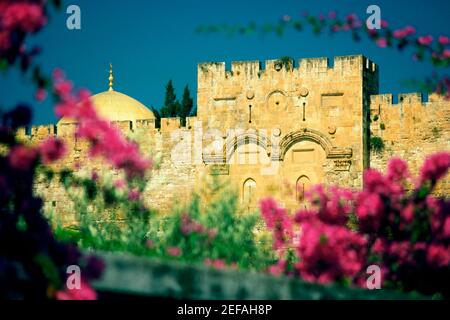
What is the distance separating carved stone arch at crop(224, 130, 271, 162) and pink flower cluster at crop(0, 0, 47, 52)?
65.3ft

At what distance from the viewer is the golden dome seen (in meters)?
33.2

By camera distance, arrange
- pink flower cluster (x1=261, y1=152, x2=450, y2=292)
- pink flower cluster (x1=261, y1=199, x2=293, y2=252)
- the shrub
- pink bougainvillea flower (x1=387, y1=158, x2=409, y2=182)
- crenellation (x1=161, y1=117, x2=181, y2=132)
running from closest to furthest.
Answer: the shrub
pink flower cluster (x1=261, y1=152, x2=450, y2=292)
pink bougainvillea flower (x1=387, y1=158, x2=409, y2=182)
pink flower cluster (x1=261, y1=199, x2=293, y2=252)
crenellation (x1=161, y1=117, x2=181, y2=132)

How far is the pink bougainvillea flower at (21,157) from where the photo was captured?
Result: 585 centimetres

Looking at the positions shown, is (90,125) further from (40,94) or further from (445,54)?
(445,54)

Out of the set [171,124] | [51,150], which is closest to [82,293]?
[51,150]

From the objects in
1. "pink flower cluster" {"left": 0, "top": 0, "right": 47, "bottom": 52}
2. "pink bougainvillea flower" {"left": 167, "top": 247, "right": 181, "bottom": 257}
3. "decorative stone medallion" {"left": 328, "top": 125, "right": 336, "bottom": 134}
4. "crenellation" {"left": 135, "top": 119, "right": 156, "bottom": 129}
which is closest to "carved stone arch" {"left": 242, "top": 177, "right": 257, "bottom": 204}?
"decorative stone medallion" {"left": 328, "top": 125, "right": 336, "bottom": 134}

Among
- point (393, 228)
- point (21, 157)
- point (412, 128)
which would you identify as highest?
point (412, 128)

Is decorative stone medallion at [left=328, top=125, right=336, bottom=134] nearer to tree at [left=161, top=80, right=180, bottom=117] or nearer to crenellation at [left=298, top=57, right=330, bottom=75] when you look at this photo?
crenellation at [left=298, top=57, right=330, bottom=75]

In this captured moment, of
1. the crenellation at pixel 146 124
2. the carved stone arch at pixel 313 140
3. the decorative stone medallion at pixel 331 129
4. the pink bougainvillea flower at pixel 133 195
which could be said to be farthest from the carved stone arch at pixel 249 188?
the pink bougainvillea flower at pixel 133 195

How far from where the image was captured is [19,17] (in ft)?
19.5

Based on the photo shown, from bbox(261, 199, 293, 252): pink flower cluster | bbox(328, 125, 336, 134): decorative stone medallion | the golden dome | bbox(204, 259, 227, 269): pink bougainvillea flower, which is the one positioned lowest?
bbox(204, 259, 227, 269): pink bougainvillea flower

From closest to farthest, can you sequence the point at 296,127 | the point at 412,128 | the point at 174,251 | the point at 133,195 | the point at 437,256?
the point at 174,251 < the point at 133,195 < the point at 437,256 < the point at 412,128 < the point at 296,127

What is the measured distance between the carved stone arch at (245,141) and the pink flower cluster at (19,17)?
19915 millimetres

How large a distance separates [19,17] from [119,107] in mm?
27897
